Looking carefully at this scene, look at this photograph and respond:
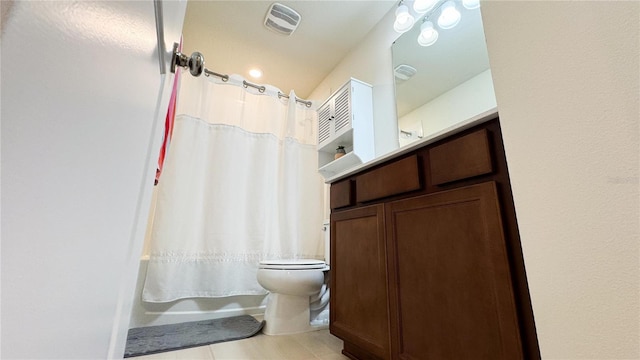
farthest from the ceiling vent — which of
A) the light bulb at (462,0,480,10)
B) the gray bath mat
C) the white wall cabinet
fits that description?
the gray bath mat

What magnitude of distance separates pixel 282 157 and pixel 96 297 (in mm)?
2003

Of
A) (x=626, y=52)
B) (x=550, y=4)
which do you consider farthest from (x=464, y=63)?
(x=626, y=52)

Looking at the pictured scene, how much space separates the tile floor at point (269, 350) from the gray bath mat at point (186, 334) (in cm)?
5

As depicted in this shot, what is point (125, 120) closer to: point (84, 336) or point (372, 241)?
point (84, 336)

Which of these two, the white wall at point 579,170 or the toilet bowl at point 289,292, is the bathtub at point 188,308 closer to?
the toilet bowl at point 289,292

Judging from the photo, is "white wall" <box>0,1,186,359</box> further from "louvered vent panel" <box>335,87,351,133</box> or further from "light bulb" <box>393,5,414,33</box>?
"light bulb" <box>393,5,414,33</box>

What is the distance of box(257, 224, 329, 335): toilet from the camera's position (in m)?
1.47

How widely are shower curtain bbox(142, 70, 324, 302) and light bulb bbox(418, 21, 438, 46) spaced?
1170 mm

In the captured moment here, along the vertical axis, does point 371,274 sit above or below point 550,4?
below

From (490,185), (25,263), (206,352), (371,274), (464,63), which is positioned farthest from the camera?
(464,63)

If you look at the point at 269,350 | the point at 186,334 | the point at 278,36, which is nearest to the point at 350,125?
the point at 278,36

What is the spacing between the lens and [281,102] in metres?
2.38

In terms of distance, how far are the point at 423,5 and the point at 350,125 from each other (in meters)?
0.84

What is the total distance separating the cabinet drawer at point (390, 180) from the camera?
2.81 ft
